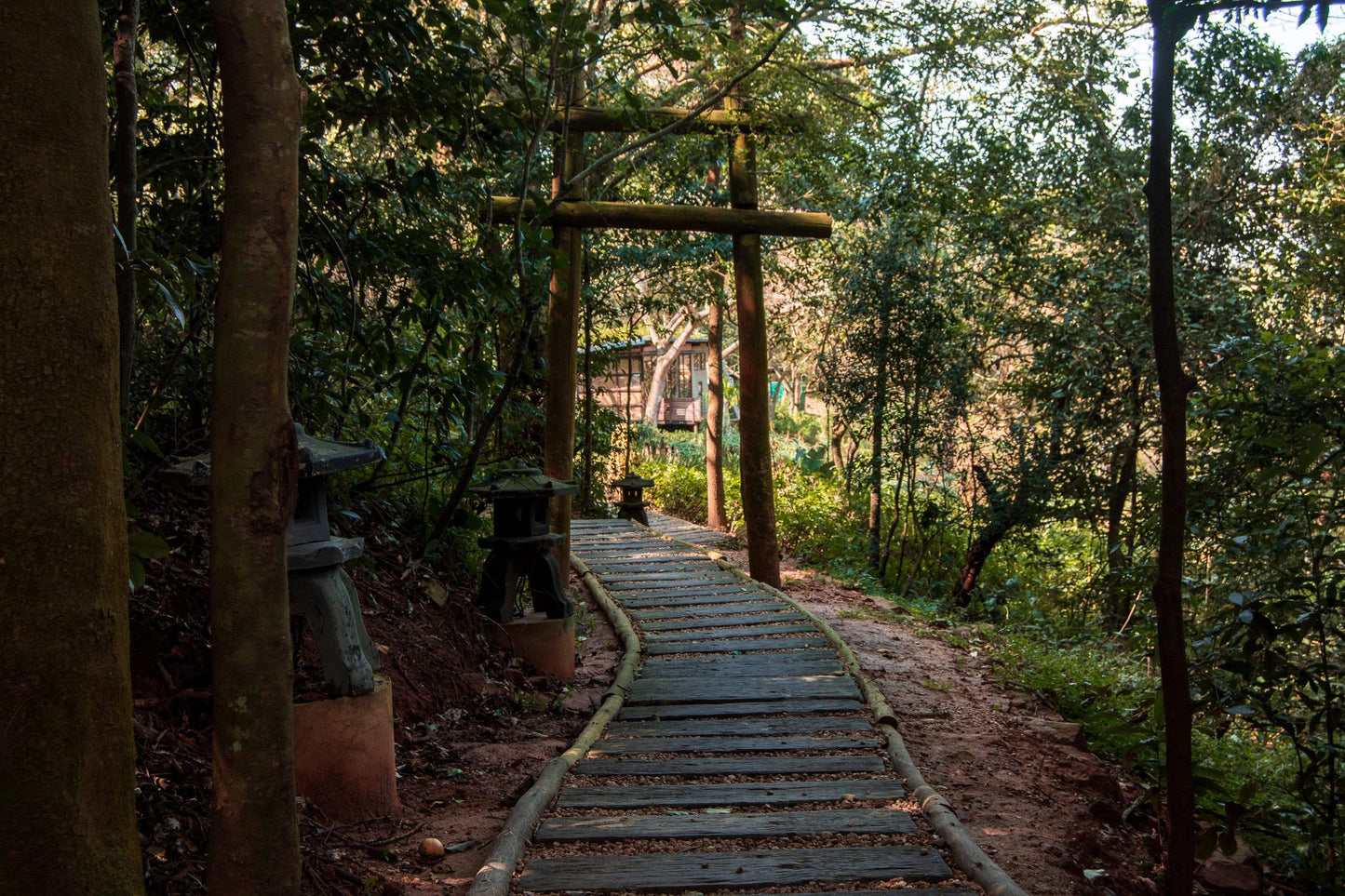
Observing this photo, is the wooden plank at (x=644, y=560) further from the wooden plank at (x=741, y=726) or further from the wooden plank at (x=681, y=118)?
the wooden plank at (x=741, y=726)

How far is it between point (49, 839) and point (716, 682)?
16.6 feet

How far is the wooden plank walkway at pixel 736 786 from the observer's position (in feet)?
11.5

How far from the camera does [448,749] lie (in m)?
5.03

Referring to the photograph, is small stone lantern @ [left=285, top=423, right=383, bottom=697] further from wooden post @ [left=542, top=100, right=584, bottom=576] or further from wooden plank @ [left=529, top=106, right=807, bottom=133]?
wooden plank @ [left=529, top=106, right=807, bottom=133]

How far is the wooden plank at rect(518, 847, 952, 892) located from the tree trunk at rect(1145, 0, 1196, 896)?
0.91 m

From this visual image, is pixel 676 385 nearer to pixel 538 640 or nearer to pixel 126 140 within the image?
pixel 538 640

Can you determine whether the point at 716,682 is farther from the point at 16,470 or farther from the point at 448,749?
the point at 16,470

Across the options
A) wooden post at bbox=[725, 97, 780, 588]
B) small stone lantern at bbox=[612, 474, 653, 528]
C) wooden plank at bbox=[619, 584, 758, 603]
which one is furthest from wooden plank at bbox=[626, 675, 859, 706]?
small stone lantern at bbox=[612, 474, 653, 528]

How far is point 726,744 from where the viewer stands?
521 centimetres

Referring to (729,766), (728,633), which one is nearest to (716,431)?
(728,633)

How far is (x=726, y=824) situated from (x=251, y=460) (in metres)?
2.65

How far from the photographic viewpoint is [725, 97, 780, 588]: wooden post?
9281 mm

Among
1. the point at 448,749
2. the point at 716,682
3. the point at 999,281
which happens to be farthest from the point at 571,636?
the point at 999,281

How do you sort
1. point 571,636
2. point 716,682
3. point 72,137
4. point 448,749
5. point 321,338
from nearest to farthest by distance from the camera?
1. point 72,137
2. point 448,749
3. point 321,338
4. point 716,682
5. point 571,636
